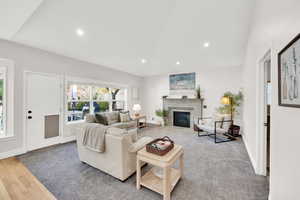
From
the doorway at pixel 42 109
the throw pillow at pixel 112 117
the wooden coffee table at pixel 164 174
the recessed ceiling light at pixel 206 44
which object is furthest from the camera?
the throw pillow at pixel 112 117

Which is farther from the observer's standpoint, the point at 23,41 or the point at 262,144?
the point at 23,41

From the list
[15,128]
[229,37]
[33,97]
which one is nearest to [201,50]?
[229,37]

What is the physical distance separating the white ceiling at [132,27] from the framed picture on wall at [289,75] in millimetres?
1984

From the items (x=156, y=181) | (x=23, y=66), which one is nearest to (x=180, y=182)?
(x=156, y=181)

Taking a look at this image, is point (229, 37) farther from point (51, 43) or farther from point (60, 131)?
point (60, 131)

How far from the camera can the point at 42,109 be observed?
131 inches

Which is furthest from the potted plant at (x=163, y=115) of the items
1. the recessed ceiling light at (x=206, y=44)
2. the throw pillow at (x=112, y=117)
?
the recessed ceiling light at (x=206, y=44)

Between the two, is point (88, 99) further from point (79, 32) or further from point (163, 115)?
point (163, 115)

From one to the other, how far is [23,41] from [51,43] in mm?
548

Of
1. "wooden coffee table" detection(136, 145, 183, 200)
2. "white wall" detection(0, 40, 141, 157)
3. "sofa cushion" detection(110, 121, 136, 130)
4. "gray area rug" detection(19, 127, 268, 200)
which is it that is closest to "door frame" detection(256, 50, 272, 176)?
"gray area rug" detection(19, 127, 268, 200)

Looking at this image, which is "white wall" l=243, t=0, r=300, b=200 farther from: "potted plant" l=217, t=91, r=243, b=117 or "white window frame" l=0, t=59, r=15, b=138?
"white window frame" l=0, t=59, r=15, b=138

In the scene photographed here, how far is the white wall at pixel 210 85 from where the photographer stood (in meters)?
4.77

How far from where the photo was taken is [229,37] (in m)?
3.23

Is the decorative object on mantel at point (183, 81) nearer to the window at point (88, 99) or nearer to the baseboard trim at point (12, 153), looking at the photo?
the window at point (88, 99)
